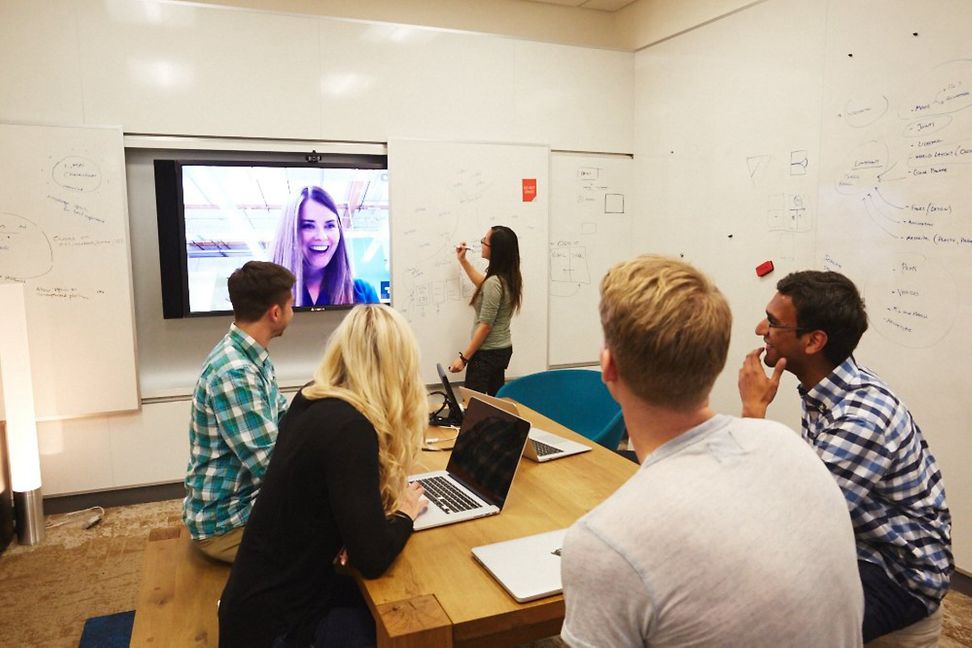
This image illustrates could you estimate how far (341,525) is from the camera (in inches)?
57.8

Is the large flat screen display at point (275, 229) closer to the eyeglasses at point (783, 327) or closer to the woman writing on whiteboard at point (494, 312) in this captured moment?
the woman writing on whiteboard at point (494, 312)

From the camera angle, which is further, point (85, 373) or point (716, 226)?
point (716, 226)

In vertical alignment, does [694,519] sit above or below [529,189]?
below

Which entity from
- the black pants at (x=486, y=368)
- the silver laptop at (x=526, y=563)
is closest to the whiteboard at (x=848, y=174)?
the black pants at (x=486, y=368)

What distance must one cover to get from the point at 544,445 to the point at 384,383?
0.82 metres

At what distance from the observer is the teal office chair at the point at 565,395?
10.0 ft

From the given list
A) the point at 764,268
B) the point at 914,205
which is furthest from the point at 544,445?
the point at 764,268

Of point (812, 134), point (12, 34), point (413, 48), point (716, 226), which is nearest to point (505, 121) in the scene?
point (413, 48)

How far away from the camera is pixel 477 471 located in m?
1.90

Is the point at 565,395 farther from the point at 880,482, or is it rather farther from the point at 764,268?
the point at 880,482

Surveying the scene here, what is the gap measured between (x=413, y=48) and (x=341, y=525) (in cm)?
334

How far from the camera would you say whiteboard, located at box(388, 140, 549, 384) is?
4.12 meters

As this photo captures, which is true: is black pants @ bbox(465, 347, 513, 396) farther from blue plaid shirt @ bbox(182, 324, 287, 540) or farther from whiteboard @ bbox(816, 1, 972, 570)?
blue plaid shirt @ bbox(182, 324, 287, 540)

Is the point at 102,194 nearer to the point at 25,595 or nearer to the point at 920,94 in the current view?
the point at 25,595
